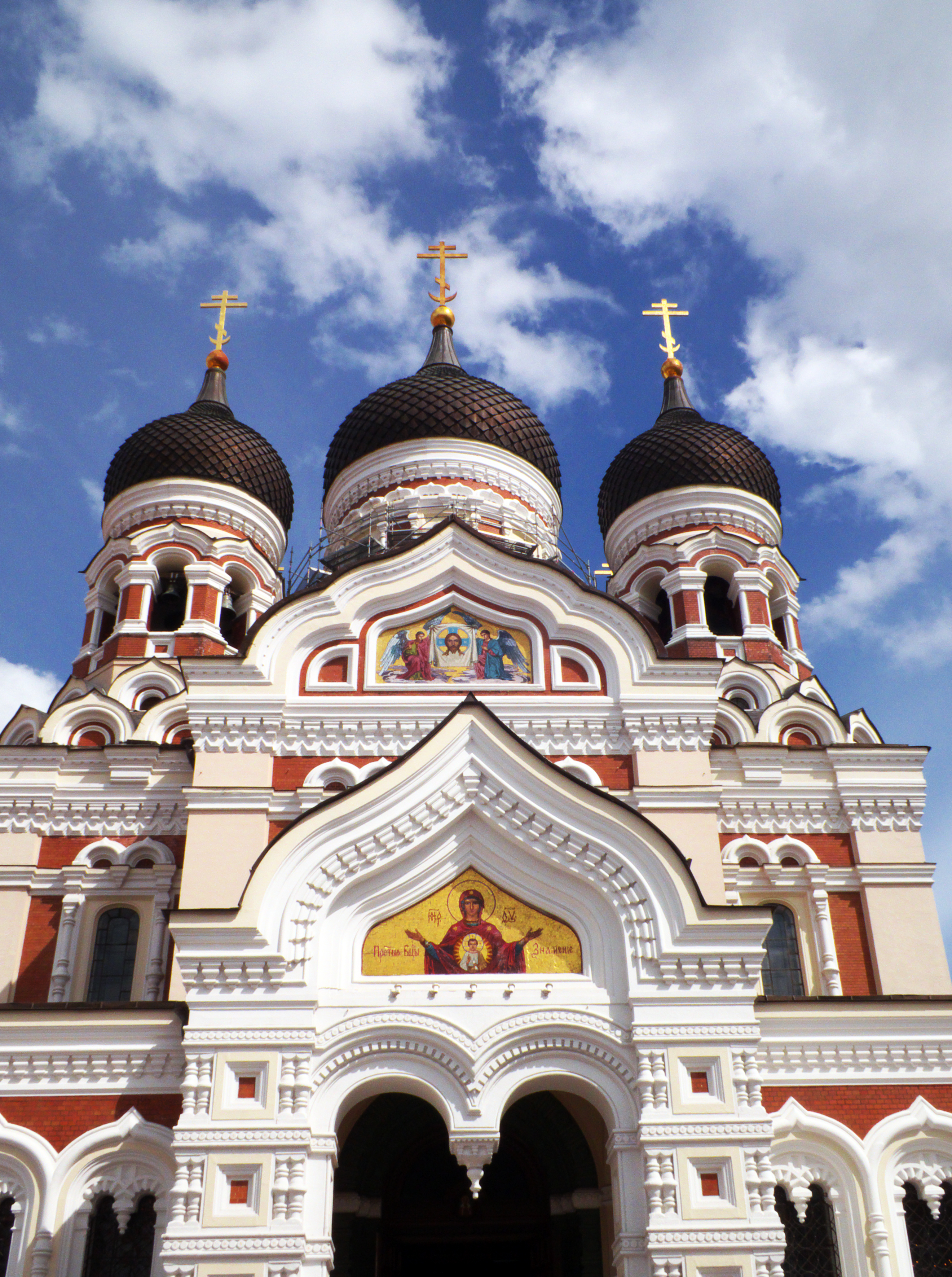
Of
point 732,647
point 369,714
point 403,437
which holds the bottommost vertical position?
point 369,714

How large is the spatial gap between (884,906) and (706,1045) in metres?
4.72

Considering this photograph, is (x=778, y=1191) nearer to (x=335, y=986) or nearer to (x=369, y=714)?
(x=335, y=986)

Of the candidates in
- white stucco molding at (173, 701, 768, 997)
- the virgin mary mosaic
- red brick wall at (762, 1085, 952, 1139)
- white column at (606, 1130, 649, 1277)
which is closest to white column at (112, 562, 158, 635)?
the virgin mary mosaic

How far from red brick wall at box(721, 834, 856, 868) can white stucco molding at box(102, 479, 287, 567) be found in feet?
29.5

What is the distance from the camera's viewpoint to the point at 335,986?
31.5ft

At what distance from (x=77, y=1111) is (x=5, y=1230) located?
3.15 ft

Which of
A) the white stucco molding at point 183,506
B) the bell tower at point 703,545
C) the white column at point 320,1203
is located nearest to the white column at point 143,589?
the white stucco molding at point 183,506

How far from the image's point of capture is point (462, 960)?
→ 978cm

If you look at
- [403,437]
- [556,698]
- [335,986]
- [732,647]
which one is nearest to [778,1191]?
[335,986]

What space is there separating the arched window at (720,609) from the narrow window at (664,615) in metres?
0.55

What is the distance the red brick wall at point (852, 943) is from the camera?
13.0 metres

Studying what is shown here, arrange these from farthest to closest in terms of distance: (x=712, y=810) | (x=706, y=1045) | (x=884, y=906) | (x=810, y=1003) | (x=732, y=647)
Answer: (x=732, y=647) < (x=884, y=906) < (x=712, y=810) < (x=810, y=1003) < (x=706, y=1045)

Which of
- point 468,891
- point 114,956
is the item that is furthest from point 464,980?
point 114,956

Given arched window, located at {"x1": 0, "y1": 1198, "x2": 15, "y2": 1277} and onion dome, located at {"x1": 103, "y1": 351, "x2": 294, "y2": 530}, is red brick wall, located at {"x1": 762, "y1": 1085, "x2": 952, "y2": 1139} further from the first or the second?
onion dome, located at {"x1": 103, "y1": 351, "x2": 294, "y2": 530}
